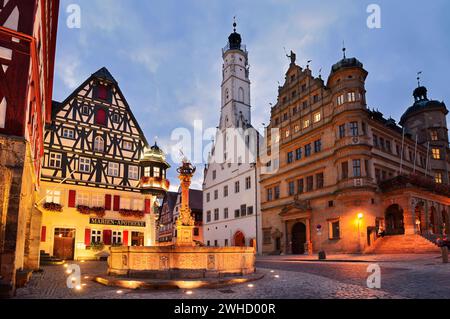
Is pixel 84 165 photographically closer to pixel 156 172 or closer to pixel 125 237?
pixel 156 172

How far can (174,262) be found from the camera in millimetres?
12992

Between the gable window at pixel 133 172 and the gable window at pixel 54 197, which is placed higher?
the gable window at pixel 133 172

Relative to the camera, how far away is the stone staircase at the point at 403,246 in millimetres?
26688

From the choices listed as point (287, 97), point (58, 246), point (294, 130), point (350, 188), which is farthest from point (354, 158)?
point (58, 246)

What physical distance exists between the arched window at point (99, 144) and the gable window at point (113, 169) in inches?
57.9

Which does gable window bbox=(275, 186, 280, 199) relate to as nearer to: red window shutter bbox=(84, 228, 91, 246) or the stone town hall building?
the stone town hall building

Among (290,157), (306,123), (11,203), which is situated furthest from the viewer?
(290,157)

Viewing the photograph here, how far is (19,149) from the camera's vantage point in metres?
11.0

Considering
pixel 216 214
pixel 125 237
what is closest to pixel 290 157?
pixel 216 214

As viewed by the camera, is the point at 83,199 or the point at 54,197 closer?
the point at 54,197

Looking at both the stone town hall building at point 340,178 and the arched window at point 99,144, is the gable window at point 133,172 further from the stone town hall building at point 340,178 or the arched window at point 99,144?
the stone town hall building at point 340,178

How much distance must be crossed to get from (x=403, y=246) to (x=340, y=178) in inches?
285

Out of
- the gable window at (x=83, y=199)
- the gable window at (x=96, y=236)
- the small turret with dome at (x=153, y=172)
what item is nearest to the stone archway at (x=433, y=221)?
the small turret with dome at (x=153, y=172)

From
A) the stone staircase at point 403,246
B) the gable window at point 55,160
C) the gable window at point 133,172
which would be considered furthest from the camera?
the gable window at point 133,172
